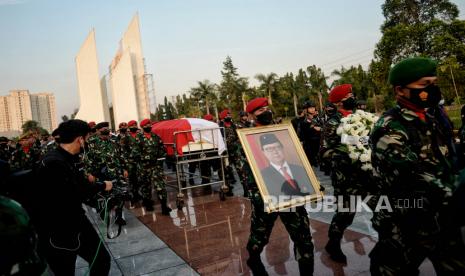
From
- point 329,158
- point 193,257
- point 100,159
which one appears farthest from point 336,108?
point 100,159

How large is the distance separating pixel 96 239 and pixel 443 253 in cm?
268

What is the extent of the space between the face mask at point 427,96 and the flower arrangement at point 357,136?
4.83 ft

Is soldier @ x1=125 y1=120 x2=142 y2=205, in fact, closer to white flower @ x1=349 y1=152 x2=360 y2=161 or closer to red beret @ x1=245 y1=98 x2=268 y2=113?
red beret @ x1=245 y1=98 x2=268 y2=113

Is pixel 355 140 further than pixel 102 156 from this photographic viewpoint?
No

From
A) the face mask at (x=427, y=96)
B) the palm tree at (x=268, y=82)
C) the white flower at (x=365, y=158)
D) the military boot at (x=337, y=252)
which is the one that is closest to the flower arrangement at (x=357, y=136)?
the white flower at (x=365, y=158)

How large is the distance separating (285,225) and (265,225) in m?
0.20

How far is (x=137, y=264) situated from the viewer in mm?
4863

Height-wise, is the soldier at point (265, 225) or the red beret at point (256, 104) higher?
the red beret at point (256, 104)

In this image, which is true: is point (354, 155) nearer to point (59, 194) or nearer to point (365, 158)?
point (365, 158)

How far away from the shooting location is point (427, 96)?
251 cm

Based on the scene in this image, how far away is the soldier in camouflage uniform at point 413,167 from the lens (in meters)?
2.37

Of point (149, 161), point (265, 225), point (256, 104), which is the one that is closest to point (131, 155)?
point (149, 161)

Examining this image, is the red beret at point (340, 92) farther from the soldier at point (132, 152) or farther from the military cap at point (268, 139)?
the soldier at point (132, 152)

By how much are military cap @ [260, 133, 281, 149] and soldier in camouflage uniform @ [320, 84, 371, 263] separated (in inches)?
37.6
